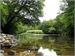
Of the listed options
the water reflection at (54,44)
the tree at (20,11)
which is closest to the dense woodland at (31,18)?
the tree at (20,11)

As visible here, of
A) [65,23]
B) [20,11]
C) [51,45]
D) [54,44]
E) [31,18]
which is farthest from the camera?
[65,23]

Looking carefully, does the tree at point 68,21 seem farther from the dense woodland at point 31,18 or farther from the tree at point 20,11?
the tree at point 20,11

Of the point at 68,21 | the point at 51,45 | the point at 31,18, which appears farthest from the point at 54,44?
the point at 31,18

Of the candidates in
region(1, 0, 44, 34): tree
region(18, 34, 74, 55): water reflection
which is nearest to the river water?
region(18, 34, 74, 55): water reflection

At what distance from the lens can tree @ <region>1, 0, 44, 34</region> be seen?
23.1 ft

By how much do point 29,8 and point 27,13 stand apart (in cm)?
25

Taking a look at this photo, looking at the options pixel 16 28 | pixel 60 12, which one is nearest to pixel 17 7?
pixel 16 28

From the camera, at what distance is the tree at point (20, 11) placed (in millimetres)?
7043

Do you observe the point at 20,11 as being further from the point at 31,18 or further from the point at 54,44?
the point at 54,44

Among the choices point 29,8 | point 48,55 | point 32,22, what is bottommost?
point 48,55

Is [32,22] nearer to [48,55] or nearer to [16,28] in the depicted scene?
[16,28]

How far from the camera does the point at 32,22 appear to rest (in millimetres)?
7766

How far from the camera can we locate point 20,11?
754 cm

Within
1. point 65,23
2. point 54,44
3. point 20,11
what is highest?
point 20,11
